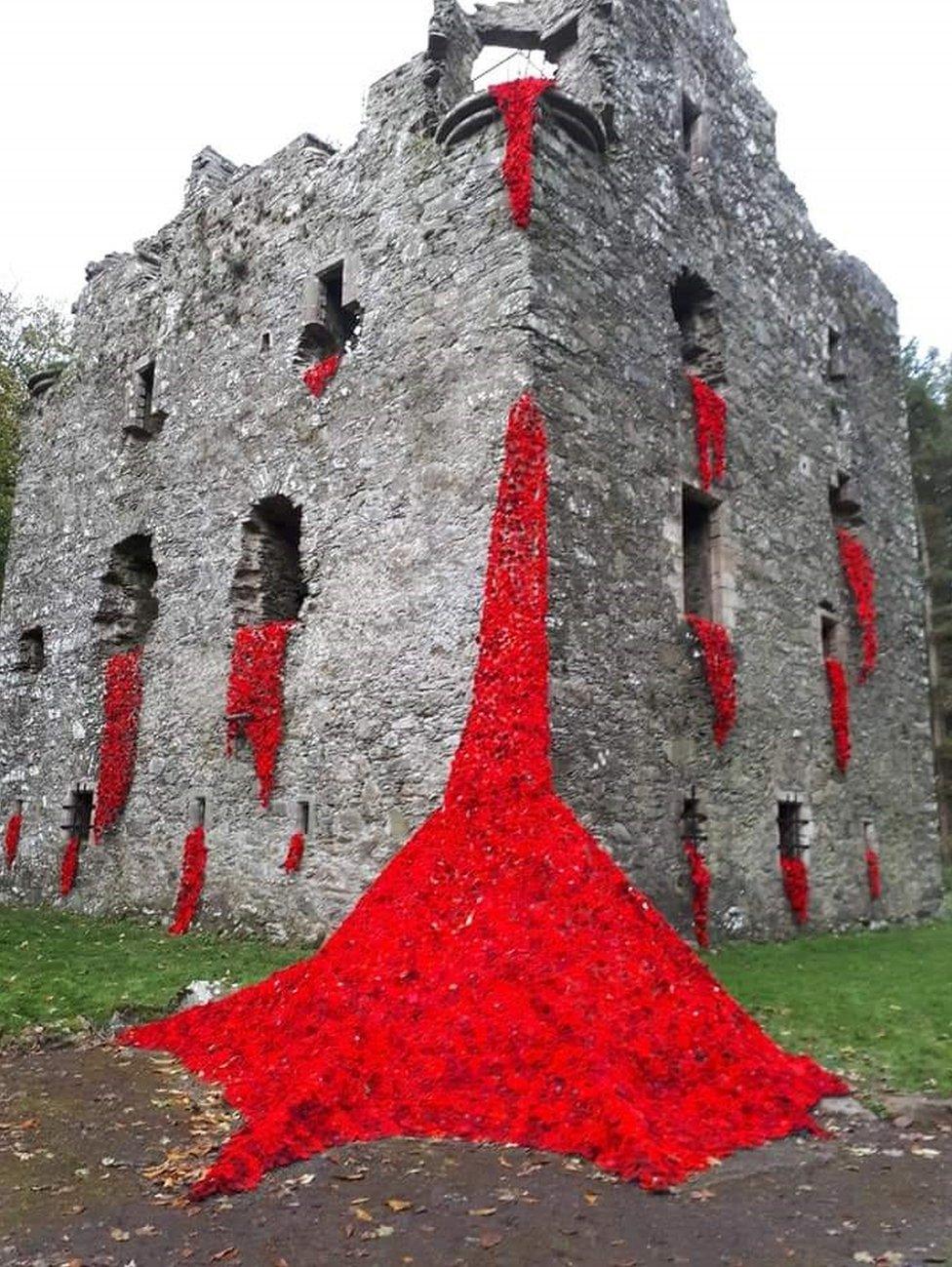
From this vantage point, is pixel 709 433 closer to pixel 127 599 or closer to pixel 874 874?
pixel 874 874

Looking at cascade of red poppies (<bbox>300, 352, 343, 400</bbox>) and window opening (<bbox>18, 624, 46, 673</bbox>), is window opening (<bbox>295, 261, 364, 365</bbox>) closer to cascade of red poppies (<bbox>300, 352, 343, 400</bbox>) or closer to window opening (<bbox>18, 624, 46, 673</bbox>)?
cascade of red poppies (<bbox>300, 352, 343, 400</bbox>)

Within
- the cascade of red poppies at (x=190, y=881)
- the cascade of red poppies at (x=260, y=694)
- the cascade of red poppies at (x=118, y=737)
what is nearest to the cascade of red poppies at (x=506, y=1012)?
the cascade of red poppies at (x=260, y=694)

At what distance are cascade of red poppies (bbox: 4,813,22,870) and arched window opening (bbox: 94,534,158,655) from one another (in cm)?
319

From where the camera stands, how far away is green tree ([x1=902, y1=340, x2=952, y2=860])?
25.1 m

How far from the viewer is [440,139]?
1136cm

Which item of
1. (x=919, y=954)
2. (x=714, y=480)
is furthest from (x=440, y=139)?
(x=919, y=954)

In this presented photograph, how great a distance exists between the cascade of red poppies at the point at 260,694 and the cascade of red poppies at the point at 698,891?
15.1 feet

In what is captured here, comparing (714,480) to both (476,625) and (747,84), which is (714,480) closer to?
(476,625)

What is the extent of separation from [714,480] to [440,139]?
4924mm

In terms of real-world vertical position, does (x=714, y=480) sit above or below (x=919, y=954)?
above

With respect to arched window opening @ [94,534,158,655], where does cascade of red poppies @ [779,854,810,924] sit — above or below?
below

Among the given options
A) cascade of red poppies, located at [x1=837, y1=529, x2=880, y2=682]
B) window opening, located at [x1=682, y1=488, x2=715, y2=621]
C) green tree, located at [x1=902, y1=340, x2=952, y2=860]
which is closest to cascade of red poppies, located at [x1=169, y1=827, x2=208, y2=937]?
window opening, located at [x1=682, y1=488, x2=715, y2=621]

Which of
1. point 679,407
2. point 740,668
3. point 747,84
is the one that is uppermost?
point 747,84

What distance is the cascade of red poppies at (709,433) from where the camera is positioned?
12055 millimetres
